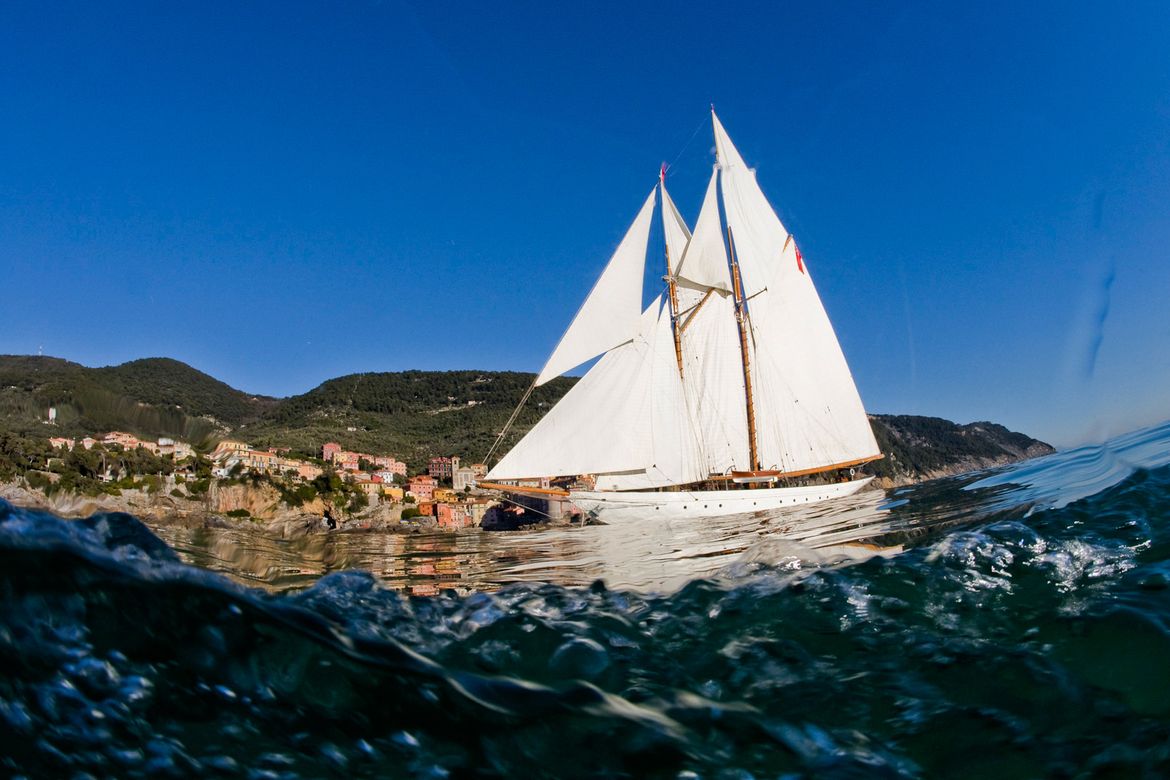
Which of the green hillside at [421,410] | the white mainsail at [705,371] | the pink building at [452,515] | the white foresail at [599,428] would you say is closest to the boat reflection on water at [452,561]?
the pink building at [452,515]

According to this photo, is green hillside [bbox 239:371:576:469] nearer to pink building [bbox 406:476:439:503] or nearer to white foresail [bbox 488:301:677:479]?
pink building [bbox 406:476:439:503]

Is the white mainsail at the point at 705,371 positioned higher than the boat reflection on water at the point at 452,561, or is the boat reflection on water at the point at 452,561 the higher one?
the white mainsail at the point at 705,371

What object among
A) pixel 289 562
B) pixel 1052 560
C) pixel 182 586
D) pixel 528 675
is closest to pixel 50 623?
pixel 182 586

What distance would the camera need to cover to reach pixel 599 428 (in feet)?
89.8

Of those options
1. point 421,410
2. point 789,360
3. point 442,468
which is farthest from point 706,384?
point 421,410

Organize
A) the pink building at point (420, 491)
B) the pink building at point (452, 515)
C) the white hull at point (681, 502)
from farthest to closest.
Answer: the white hull at point (681, 502), the pink building at point (420, 491), the pink building at point (452, 515)

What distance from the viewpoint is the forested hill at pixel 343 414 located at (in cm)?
310

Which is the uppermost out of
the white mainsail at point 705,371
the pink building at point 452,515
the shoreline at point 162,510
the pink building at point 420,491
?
the white mainsail at point 705,371

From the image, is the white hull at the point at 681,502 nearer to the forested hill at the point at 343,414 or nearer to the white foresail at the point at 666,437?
the white foresail at the point at 666,437

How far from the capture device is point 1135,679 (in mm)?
1592

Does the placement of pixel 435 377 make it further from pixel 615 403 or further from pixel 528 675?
pixel 528 675

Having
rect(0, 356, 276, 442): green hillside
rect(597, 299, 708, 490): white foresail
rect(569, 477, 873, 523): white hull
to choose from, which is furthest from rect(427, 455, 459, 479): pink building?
rect(0, 356, 276, 442): green hillside

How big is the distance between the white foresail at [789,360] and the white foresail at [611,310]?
7382 millimetres

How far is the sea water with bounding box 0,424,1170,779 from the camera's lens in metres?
1.37
